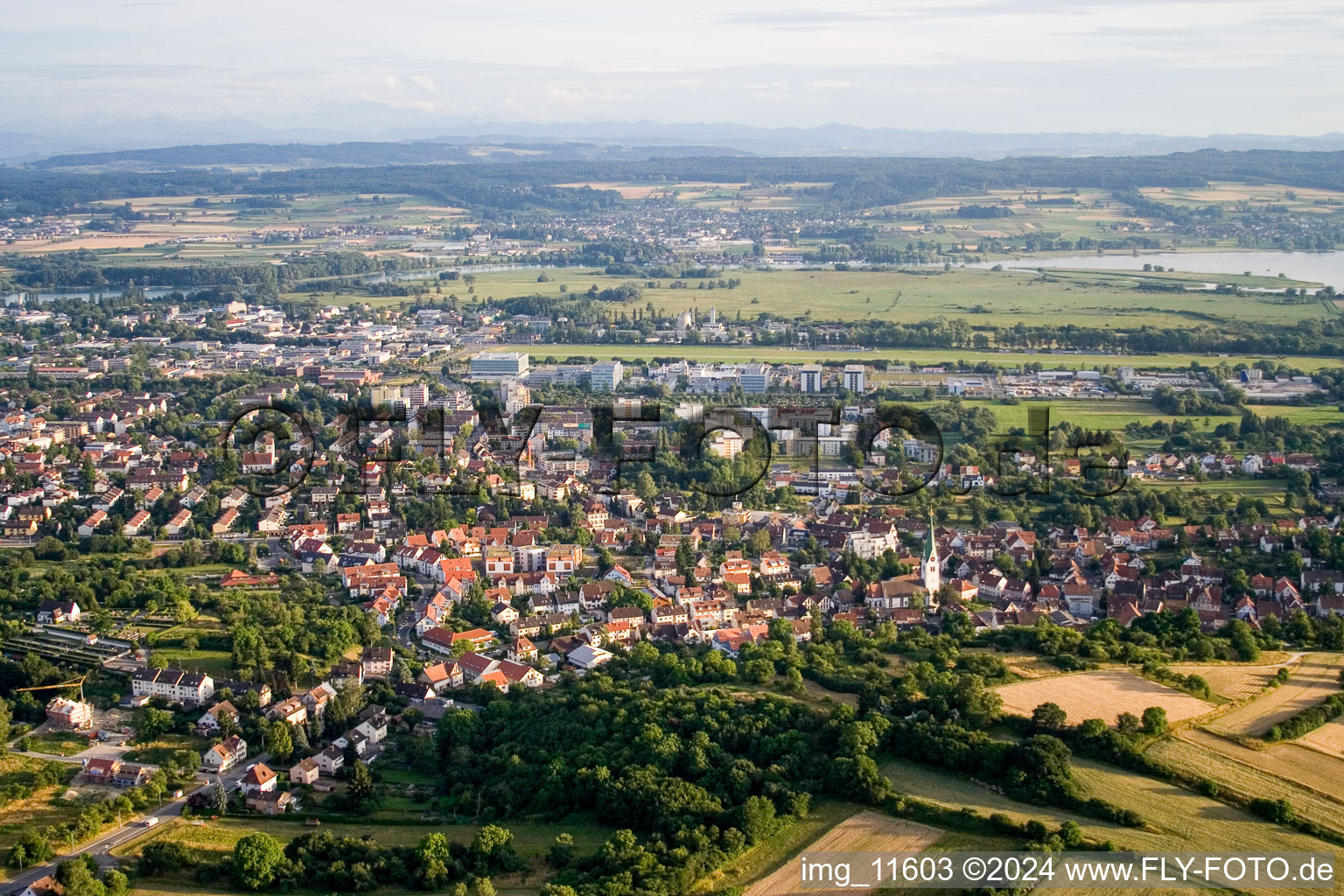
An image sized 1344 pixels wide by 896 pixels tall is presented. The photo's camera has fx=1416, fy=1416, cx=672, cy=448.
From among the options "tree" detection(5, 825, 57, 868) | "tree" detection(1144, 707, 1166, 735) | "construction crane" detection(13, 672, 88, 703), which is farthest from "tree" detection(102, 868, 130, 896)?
"tree" detection(1144, 707, 1166, 735)

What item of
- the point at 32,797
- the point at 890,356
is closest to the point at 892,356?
the point at 890,356

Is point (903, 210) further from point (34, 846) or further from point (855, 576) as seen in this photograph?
point (34, 846)

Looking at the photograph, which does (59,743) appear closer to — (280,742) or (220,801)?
(280,742)

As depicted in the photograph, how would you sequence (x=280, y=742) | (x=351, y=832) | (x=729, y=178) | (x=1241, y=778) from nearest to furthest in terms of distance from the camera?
(x=1241, y=778)
(x=351, y=832)
(x=280, y=742)
(x=729, y=178)

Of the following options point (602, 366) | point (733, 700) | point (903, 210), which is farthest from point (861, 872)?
point (903, 210)

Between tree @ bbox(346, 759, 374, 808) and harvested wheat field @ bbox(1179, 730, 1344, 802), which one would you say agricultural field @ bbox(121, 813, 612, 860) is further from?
harvested wheat field @ bbox(1179, 730, 1344, 802)

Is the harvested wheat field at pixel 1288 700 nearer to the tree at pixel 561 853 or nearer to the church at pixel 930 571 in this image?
the church at pixel 930 571

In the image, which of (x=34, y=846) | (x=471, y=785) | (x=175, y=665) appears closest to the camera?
(x=34, y=846)

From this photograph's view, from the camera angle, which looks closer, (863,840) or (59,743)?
(863,840)
